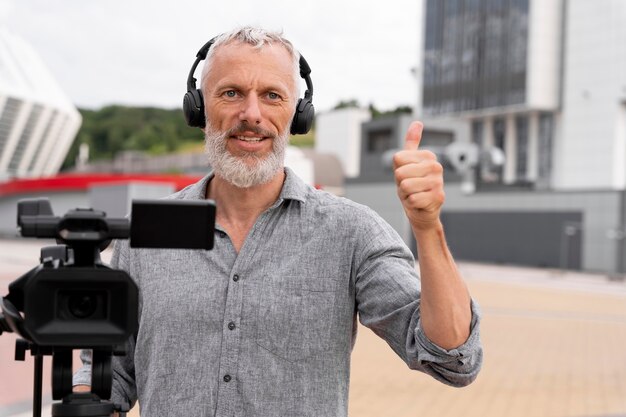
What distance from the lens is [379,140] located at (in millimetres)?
46188

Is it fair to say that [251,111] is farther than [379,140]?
No

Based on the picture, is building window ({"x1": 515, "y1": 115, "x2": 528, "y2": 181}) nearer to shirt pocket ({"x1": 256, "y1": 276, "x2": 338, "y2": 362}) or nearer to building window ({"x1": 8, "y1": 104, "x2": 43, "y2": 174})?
building window ({"x1": 8, "y1": 104, "x2": 43, "y2": 174})

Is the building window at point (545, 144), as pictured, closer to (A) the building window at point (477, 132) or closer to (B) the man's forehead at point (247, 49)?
(A) the building window at point (477, 132)

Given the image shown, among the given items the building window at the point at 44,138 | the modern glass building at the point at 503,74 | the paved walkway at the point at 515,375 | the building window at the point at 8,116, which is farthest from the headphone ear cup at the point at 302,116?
the building window at the point at 44,138

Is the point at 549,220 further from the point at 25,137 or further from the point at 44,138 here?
the point at 44,138

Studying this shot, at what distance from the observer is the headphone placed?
2.30 meters

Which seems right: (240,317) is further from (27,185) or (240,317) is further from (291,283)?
(27,185)

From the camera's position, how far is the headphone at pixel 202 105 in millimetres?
2299

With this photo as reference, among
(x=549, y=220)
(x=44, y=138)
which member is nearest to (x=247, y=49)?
(x=549, y=220)

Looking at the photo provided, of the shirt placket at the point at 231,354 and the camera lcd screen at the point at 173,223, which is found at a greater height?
the camera lcd screen at the point at 173,223

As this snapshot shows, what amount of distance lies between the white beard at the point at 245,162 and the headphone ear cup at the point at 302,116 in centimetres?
20

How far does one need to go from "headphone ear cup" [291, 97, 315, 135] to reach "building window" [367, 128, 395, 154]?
42.0 meters

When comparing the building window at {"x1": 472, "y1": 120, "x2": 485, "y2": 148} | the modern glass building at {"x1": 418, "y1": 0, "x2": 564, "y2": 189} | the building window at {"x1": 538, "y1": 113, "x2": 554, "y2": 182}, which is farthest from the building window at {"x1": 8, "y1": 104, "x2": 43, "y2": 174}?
the building window at {"x1": 538, "y1": 113, "x2": 554, "y2": 182}

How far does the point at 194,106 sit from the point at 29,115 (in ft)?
239
